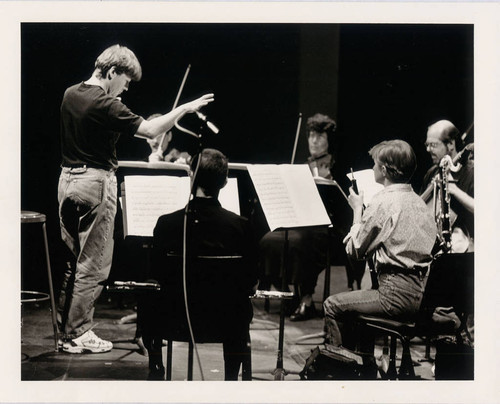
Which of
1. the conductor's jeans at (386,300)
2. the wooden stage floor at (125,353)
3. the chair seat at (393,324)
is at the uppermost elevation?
the conductor's jeans at (386,300)

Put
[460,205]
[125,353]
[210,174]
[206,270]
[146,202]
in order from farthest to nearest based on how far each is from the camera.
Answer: [125,353], [460,205], [146,202], [210,174], [206,270]

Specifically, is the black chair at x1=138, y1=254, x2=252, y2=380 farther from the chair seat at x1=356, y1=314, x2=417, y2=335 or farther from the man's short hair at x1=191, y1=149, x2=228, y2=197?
the chair seat at x1=356, y1=314, x2=417, y2=335

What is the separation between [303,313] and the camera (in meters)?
4.67

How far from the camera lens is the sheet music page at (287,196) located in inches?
133

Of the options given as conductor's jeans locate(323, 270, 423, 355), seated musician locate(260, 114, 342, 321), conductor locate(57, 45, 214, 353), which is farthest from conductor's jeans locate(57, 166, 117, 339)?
seated musician locate(260, 114, 342, 321)

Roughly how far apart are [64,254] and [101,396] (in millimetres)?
829

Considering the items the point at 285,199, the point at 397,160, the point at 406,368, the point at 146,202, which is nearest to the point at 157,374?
the point at 146,202

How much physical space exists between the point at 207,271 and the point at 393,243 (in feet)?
2.69

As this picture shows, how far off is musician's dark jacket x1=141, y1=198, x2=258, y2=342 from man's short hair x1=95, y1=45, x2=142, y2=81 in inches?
36.6

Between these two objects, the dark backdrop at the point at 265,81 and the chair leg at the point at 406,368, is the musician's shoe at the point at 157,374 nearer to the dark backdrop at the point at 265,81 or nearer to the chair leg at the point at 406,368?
the dark backdrop at the point at 265,81

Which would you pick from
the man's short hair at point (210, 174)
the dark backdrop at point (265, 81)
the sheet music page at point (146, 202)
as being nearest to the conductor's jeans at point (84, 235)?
the dark backdrop at point (265, 81)

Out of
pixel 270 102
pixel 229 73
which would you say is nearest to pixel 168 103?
pixel 229 73

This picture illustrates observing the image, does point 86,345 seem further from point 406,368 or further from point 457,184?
point 457,184

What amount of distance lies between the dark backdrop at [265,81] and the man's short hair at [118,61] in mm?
44
